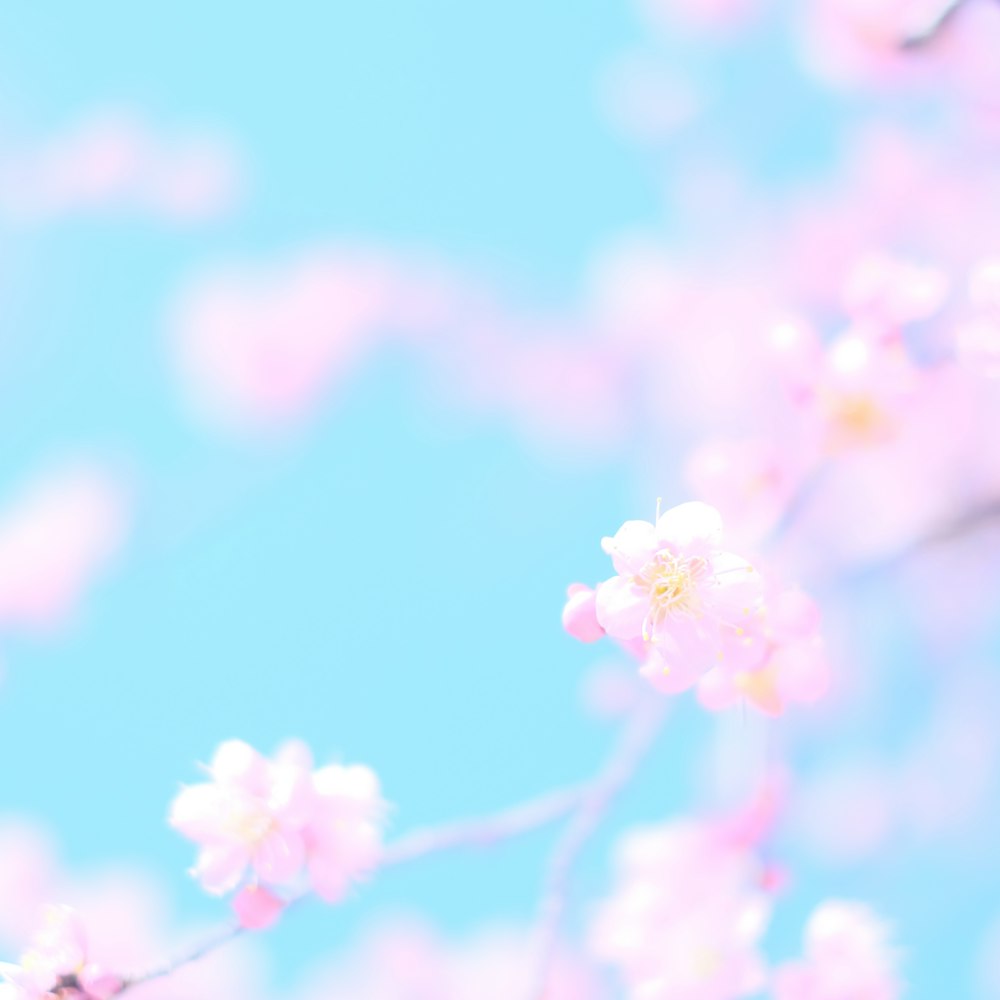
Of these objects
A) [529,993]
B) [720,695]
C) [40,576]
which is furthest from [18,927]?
[720,695]

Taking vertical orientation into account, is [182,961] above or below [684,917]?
below

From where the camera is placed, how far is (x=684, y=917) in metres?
2.22

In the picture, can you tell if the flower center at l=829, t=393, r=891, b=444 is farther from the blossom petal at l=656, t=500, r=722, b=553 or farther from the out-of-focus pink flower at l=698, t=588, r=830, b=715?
the blossom petal at l=656, t=500, r=722, b=553

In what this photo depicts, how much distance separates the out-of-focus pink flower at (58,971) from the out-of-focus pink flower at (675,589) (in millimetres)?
787

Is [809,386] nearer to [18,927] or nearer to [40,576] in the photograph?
[18,927]

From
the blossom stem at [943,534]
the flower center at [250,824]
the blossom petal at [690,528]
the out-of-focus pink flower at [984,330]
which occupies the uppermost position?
the blossom stem at [943,534]

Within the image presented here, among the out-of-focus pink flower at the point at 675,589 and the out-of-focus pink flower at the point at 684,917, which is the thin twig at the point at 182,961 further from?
the out-of-focus pink flower at the point at 684,917

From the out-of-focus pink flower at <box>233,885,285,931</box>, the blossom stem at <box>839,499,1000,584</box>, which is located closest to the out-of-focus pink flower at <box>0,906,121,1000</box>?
the out-of-focus pink flower at <box>233,885,285,931</box>

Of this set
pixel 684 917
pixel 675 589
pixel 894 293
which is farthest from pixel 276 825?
pixel 894 293

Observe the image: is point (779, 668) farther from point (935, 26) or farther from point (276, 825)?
point (935, 26)

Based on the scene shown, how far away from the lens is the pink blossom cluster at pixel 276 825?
1.53 meters

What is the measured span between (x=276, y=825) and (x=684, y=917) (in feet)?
3.35

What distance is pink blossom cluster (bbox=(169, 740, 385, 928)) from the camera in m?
1.53

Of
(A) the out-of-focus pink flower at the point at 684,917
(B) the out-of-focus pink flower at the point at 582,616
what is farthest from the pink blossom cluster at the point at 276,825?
(A) the out-of-focus pink flower at the point at 684,917
